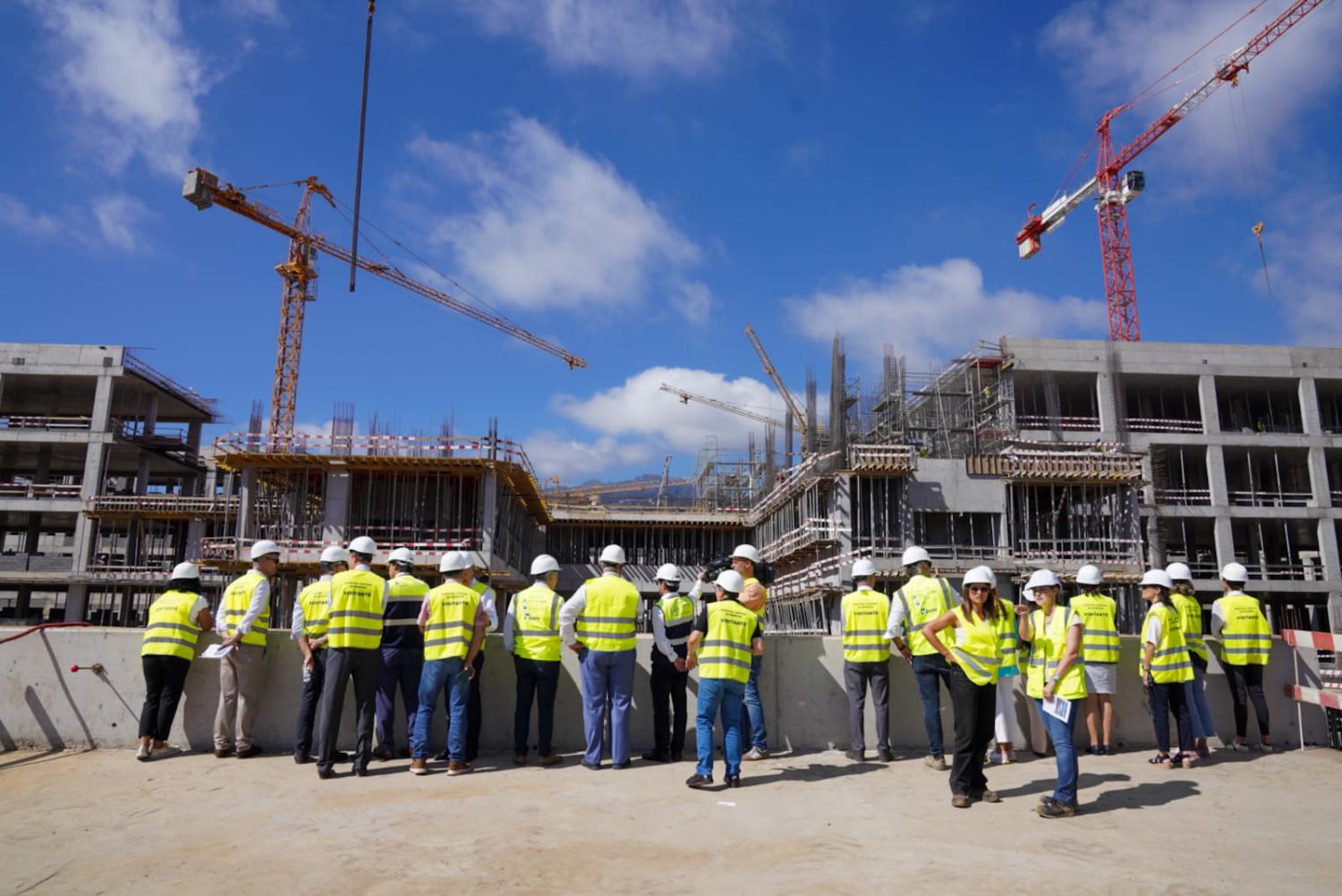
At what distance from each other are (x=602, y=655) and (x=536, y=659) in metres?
0.58

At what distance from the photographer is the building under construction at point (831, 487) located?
27.8 meters

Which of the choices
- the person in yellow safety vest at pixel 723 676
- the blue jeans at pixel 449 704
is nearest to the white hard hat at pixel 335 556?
the blue jeans at pixel 449 704

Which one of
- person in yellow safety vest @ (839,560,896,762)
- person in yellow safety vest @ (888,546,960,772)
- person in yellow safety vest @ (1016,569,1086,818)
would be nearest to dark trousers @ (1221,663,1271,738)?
person in yellow safety vest @ (1016,569,1086,818)

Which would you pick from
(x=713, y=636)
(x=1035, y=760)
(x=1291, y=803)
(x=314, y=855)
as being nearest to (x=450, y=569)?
(x=713, y=636)

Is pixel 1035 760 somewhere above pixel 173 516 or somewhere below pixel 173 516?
below

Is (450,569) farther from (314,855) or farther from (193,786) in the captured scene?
(314,855)

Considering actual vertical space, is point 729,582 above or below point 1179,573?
below

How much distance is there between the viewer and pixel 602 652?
24.1 feet

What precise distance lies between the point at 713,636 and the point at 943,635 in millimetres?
1670

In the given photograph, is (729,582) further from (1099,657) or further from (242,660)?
(242,660)

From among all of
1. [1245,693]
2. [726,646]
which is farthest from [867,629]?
[1245,693]

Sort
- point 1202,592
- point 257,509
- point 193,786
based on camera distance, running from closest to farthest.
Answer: point 193,786 → point 257,509 → point 1202,592

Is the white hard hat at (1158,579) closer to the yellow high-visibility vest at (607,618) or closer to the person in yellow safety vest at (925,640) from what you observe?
the person in yellow safety vest at (925,640)

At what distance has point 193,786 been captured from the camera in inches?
258
